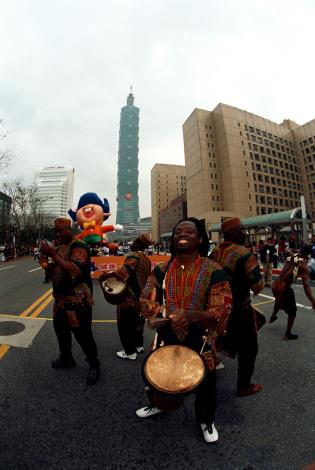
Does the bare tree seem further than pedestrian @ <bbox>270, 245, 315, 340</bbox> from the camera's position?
Yes

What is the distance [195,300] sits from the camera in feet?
6.38

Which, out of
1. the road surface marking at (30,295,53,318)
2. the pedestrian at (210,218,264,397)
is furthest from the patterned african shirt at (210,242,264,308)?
the road surface marking at (30,295,53,318)

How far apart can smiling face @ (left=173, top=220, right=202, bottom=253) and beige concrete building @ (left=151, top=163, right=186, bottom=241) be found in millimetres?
116473

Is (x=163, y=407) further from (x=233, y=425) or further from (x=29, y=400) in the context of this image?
(x=29, y=400)

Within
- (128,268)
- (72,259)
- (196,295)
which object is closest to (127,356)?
(128,268)

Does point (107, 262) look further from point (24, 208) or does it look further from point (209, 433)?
point (24, 208)

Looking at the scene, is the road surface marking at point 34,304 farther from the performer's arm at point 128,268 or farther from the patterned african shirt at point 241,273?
the patterned african shirt at point 241,273

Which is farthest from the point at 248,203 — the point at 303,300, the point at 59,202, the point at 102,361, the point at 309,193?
→ the point at 59,202

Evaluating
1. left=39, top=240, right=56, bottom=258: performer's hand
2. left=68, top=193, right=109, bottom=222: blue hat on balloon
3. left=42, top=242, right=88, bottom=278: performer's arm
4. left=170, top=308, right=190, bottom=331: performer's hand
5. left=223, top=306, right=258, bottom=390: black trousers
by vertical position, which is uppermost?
left=68, top=193, right=109, bottom=222: blue hat on balloon

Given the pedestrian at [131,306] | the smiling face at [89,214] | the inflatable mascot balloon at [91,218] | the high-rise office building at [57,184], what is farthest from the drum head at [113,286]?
the high-rise office building at [57,184]

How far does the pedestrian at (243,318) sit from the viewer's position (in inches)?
103

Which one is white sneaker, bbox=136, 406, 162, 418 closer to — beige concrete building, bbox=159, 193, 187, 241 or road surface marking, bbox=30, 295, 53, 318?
road surface marking, bbox=30, 295, 53, 318

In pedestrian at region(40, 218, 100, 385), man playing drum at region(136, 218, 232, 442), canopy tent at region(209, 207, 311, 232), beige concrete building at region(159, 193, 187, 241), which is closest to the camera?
man playing drum at region(136, 218, 232, 442)

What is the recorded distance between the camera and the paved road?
5.86ft
